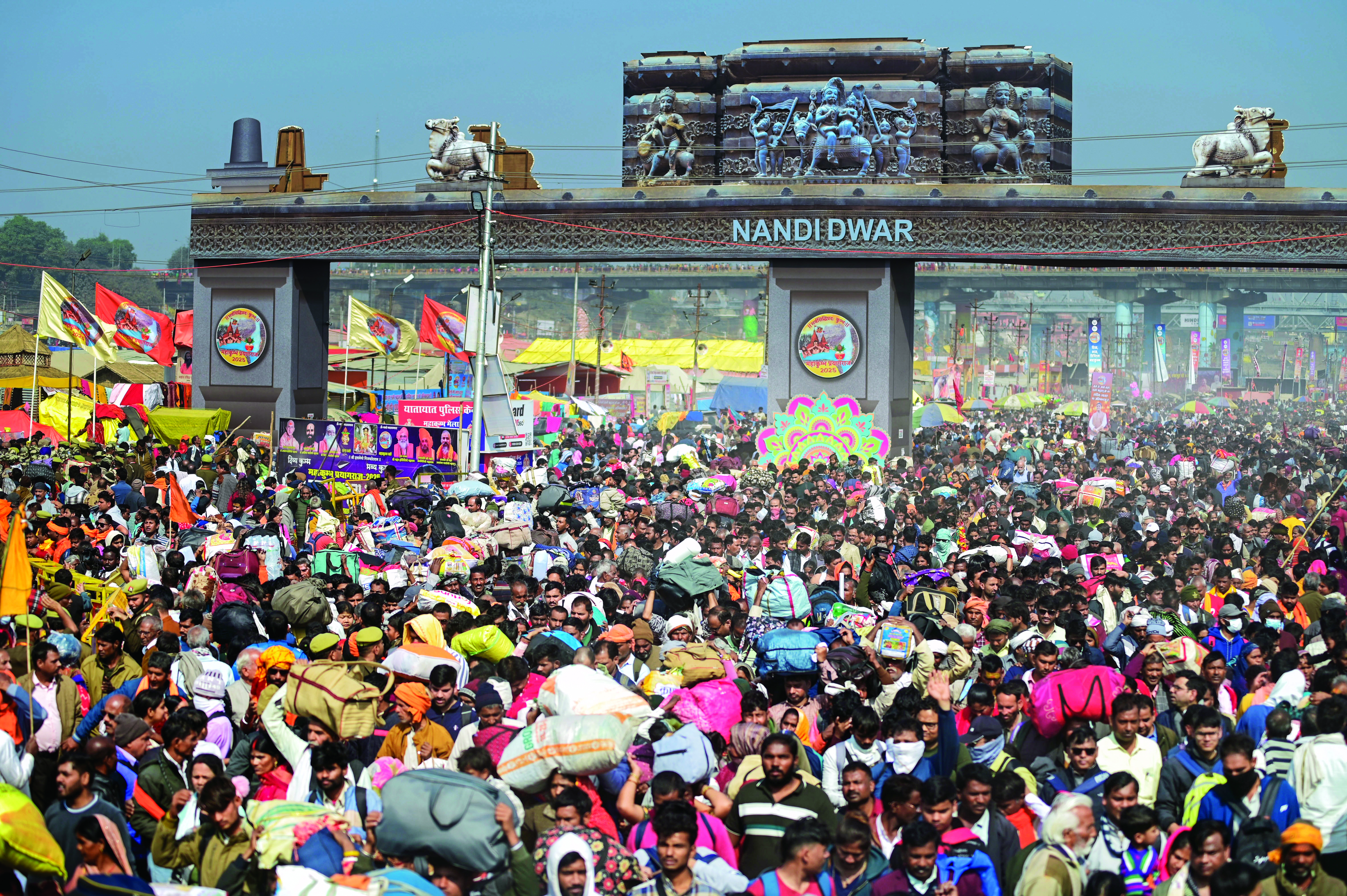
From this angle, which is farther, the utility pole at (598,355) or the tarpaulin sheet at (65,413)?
the utility pole at (598,355)

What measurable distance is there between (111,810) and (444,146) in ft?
82.3

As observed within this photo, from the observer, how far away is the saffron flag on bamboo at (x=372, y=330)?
1221 inches

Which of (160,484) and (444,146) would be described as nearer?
(160,484)

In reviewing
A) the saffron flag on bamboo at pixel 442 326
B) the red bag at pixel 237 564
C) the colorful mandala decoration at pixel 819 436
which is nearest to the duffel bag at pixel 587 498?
the red bag at pixel 237 564

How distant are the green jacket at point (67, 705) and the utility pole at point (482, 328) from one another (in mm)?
12629

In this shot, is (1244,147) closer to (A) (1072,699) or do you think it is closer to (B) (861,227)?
(B) (861,227)

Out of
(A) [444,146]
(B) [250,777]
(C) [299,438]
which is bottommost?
(B) [250,777]

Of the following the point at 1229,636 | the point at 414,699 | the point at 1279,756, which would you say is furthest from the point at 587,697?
the point at 1229,636

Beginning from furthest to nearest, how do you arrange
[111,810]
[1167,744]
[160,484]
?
1. [160,484]
2. [1167,744]
3. [111,810]

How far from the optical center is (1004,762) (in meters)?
6.71

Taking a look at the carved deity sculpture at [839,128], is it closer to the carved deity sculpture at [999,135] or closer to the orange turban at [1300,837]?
the carved deity sculpture at [999,135]

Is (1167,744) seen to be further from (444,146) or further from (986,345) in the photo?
(986,345)

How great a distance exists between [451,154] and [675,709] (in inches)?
941

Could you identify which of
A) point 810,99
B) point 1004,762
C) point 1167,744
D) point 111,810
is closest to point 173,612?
point 111,810
